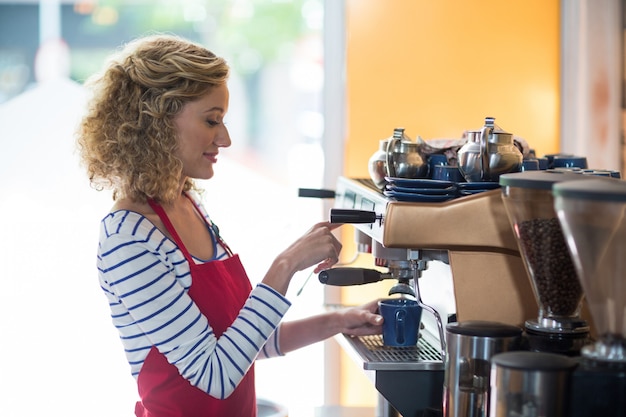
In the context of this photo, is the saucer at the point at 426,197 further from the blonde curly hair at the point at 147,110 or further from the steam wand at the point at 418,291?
the blonde curly hair at the point at 147,110

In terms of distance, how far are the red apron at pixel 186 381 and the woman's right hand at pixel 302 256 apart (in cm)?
11

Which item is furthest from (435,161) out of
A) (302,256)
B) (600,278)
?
(600,278)

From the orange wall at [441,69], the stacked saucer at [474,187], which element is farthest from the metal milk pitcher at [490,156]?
the orange wall at [441,69]

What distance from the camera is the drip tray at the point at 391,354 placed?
1411mm

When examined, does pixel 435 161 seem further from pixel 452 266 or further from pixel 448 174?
pixel 452 266

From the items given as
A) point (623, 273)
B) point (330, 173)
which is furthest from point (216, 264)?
point (330, 173)

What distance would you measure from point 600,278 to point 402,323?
21.2 inches

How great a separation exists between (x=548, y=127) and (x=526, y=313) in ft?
5.48

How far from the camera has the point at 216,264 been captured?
64.5 inches

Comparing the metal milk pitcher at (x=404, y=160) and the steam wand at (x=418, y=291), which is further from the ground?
the metal milk pitcher at (x=404, y=160)

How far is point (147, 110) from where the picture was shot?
5.21 feet

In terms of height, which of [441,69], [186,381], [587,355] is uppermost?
[441,69]

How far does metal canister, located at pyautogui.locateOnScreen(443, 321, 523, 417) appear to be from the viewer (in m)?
1.17

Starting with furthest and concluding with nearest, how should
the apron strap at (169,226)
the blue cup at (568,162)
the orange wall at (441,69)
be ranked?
the orange wall at (441,69) < the blue cup at (568,162) < the apron strap at (169,226)
